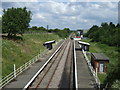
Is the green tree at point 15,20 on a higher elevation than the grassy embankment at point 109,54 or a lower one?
higher

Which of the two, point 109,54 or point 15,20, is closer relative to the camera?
point 15,20

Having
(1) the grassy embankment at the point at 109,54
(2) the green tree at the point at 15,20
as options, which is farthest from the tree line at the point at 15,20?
(1) the grassy embankment at the point at 109,54

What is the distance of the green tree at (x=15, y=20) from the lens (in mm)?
40250

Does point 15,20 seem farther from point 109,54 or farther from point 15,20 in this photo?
point 109,54

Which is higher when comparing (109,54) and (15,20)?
(15,20)

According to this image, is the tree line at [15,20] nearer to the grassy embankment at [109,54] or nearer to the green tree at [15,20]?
the green tree at [15,20]

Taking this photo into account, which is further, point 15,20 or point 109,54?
point 109,54

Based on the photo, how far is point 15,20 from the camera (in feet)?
134

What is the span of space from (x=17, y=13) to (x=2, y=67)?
71.7 ft

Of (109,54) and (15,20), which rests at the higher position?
(15,20)

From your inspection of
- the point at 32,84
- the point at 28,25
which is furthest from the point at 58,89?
the point at 28,25

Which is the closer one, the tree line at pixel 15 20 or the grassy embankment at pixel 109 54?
the grassy embankment at pixel 109 54

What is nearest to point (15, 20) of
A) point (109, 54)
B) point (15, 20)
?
point (15, 20)

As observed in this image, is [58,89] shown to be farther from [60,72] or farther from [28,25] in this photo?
[28,25]
